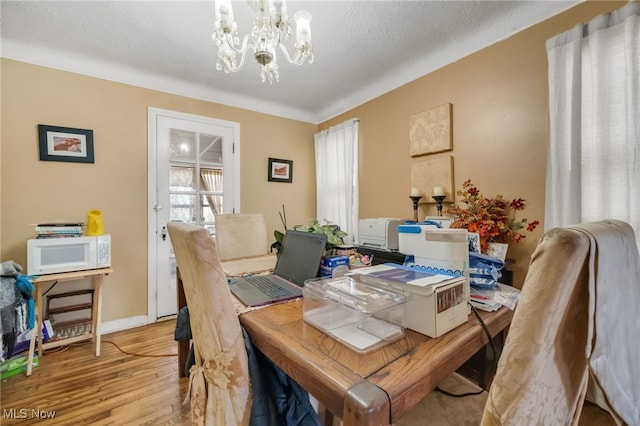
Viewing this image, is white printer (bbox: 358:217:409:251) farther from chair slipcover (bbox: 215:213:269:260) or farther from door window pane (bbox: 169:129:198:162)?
door window pane (bbox: 169:129:198:162)

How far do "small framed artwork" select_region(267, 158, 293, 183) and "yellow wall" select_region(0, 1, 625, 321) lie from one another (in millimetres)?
730

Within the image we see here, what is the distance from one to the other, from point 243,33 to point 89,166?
1800mm

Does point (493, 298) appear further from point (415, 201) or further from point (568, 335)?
point (415, 201)

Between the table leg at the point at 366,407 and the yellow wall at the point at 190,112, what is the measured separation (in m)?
1.79

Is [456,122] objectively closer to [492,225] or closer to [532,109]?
[532,109]

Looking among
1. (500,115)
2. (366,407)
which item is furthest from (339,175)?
(366,407)

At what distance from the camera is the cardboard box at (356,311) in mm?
698

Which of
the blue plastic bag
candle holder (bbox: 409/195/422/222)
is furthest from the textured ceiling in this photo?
the blue plastic bag

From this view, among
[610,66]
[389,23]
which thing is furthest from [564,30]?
[389,23]

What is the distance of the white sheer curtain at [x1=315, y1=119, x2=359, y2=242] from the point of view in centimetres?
303

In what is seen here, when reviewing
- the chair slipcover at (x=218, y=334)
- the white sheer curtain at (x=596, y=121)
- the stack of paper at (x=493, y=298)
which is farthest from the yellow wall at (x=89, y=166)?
the white sheer curtain at (x=596, y=121)

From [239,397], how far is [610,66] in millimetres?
2347

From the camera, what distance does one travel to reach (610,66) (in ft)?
4.58

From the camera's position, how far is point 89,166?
231 centimetres
